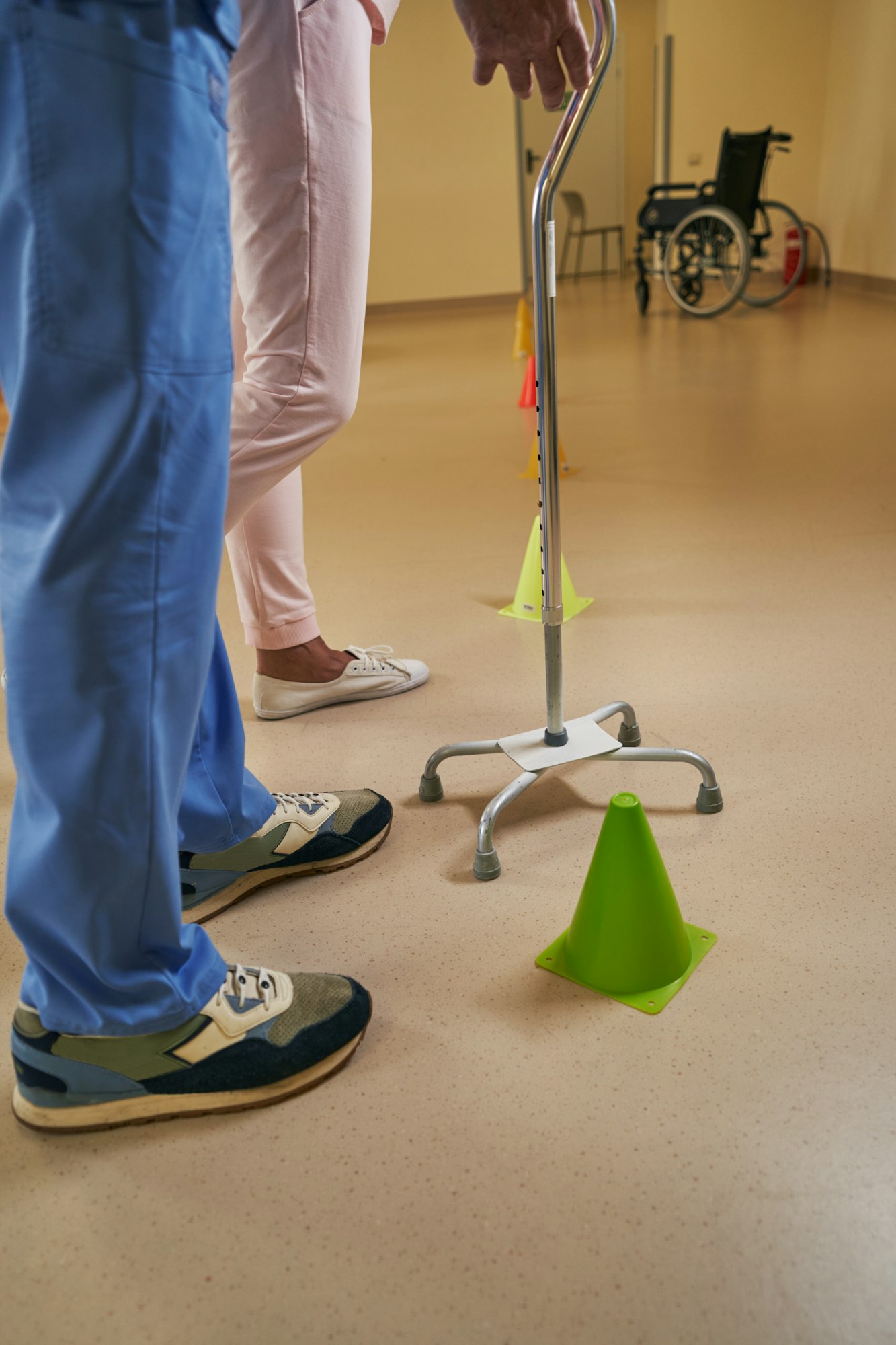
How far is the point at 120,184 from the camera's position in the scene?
587mm

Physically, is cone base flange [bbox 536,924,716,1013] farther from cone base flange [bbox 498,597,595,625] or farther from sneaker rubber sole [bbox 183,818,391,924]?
cone base flange [bbox 498,597,595,625]

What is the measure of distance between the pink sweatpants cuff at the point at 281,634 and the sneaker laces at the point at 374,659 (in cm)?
10

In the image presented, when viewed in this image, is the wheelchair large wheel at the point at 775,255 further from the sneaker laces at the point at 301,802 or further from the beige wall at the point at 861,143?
the sneaker laces at the point at 301,802

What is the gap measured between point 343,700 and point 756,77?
790 cm

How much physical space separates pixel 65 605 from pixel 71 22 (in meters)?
0.35

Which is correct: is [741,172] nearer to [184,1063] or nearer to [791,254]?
[791,254]

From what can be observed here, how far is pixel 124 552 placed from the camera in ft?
2.13

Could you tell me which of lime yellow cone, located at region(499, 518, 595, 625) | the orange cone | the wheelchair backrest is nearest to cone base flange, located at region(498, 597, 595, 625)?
lime yellow cone, located at region(499, 518, 595, 625)

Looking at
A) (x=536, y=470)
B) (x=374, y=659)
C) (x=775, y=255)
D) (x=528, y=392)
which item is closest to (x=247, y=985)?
(x=374, y=659)

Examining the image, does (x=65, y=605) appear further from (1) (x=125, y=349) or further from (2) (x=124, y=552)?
(1) (x=125, y=349)

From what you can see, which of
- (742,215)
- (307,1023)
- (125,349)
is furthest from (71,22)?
(742,215)

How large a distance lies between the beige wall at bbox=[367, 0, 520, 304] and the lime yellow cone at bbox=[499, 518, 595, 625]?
6.85 metres

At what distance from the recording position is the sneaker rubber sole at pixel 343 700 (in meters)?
1.52

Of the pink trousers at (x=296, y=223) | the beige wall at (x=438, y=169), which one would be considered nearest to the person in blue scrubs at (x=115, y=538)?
the pink trousers at (x=296, y=223)
